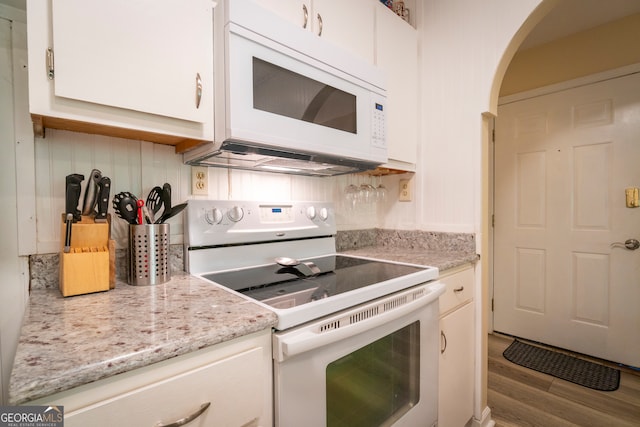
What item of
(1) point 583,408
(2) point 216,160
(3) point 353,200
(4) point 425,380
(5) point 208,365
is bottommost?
(1) point 583,408

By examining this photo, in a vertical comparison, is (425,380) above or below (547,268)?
below

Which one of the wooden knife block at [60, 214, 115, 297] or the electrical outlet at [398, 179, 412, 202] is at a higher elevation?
the electrical outlet at [398, 179, 412, 202]

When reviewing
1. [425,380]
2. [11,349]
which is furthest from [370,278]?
[11,349]

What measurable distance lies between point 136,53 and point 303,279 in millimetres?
856

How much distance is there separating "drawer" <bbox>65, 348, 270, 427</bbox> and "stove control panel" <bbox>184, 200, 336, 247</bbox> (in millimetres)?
597

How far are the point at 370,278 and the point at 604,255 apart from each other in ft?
7.17

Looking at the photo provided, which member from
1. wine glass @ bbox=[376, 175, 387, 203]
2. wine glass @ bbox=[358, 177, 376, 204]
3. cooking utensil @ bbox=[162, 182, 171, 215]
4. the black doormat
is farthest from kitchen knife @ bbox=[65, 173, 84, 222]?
the black doormat

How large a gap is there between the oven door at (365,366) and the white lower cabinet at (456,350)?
0.48 feet

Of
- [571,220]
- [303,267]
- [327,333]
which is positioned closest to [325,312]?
[327,333]

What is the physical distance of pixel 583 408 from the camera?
169 cm

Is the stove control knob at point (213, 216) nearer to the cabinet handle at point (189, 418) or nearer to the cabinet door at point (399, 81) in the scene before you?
the cabinet handle at point (189, 418)

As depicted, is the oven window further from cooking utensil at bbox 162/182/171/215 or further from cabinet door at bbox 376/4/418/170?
cabinet door at bbox 376/4/418/170

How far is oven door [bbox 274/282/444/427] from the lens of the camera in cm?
72

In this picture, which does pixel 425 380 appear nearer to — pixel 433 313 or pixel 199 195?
pixel 433 313
